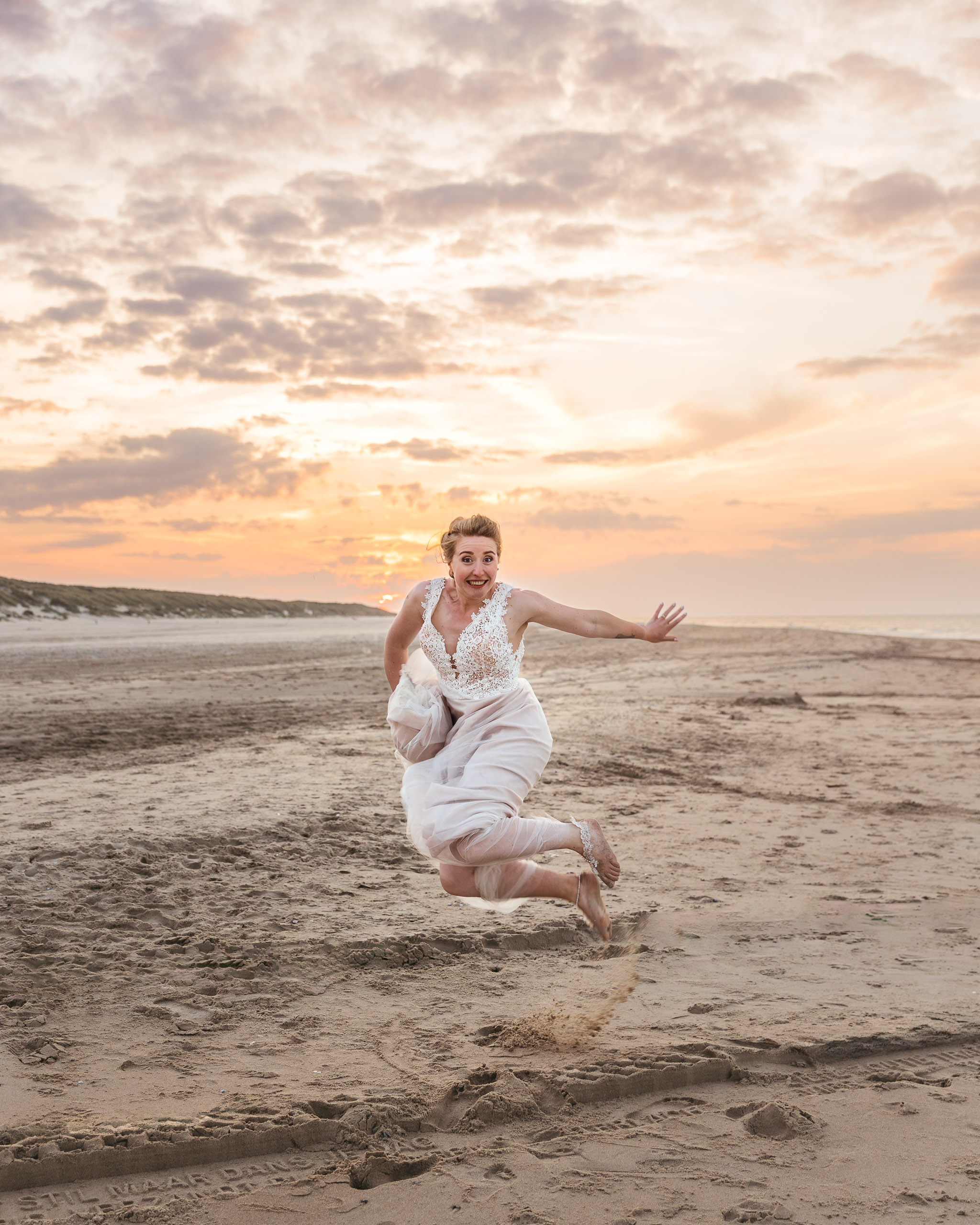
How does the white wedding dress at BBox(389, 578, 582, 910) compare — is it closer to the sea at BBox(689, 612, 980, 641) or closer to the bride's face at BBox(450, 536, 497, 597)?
the bride's face at BBox(450, 536, 497, 597)

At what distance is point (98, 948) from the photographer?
16.2ft

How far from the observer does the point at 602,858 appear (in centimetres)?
478

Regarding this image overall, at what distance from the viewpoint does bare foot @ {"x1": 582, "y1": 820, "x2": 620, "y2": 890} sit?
4.78 meters

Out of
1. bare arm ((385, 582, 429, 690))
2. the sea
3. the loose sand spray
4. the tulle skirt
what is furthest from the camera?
the sea

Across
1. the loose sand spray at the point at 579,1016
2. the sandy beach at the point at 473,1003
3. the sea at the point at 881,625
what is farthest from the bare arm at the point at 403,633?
the sea at the point at 881,625

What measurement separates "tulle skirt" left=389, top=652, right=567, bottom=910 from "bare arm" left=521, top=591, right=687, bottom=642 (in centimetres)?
39

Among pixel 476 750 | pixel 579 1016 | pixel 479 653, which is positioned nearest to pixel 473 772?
pixel 476 750

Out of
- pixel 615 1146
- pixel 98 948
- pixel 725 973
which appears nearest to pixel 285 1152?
pixel 615 1146

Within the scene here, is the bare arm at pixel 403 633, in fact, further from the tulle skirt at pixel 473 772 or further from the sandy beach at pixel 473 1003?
the sandy beach at pixel 473 1003

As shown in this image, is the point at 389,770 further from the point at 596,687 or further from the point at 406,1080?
the point at 596,687

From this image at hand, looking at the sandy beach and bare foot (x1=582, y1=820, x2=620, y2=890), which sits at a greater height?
bare foot (x1=582, y1=820, x2=620, y2=890)

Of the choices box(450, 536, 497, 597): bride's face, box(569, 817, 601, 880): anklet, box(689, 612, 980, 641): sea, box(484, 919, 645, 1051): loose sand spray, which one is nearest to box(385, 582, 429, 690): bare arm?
box(450, 536, 497, 597): bride's face

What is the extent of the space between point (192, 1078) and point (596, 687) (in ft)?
45.7

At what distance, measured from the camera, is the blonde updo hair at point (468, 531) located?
5023 millimetres
